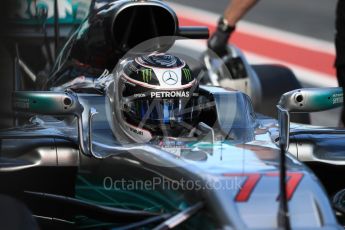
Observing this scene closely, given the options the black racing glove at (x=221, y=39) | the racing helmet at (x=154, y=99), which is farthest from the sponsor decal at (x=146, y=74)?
the black racing glove at (x=221, y=39)

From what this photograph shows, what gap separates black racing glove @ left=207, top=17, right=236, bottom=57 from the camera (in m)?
7.61

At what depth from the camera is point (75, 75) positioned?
18.1 feet

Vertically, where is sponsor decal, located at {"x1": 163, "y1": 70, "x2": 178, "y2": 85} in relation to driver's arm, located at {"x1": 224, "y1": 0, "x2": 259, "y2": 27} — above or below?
above

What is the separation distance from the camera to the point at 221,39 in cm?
768

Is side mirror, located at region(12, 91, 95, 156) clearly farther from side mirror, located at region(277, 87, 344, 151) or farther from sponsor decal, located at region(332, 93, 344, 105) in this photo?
sponsor decal, located at region(332, 93, 344, 105)

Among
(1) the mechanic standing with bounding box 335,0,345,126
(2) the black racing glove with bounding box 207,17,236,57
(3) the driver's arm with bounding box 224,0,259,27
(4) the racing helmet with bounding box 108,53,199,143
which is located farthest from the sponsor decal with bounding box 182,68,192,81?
(3) the driver's arm with bounding box 224,0,259,27

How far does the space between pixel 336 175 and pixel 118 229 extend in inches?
52.7

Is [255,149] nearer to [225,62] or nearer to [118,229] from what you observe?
[118,229]

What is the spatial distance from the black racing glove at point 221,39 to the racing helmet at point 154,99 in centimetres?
305

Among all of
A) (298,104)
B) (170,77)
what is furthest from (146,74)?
(298,104)

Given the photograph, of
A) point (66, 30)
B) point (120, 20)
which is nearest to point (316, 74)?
point (66, 30)

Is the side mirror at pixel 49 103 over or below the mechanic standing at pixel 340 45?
over

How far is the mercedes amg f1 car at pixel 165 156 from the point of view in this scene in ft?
11.9

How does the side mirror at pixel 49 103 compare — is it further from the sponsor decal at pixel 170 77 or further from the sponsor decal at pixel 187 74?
the sponsor decal at pixel 187 74
